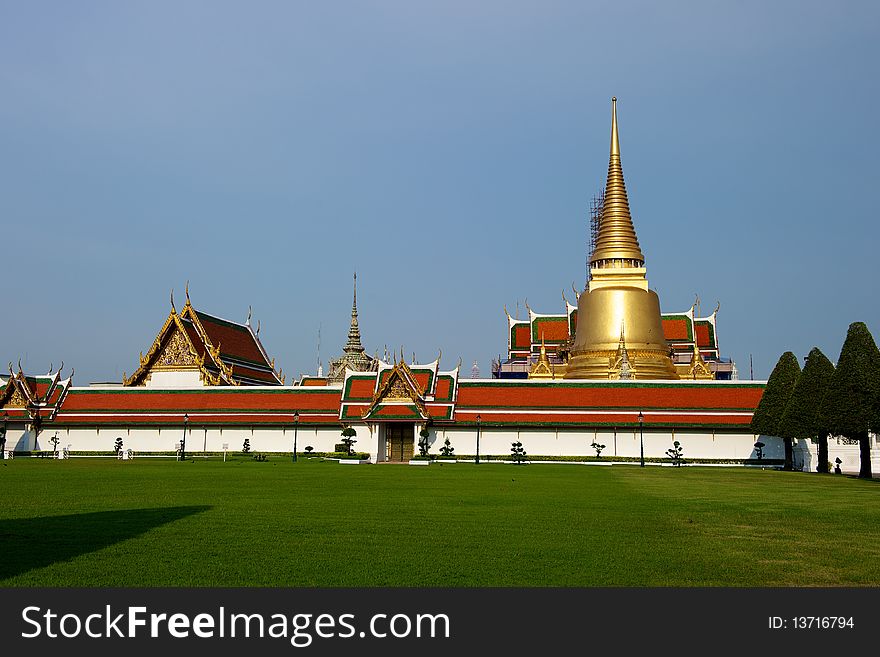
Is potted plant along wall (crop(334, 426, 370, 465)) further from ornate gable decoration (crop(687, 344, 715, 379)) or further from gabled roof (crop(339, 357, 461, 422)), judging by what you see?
ornate gable decoration (crop(687, 344, 715, 379))

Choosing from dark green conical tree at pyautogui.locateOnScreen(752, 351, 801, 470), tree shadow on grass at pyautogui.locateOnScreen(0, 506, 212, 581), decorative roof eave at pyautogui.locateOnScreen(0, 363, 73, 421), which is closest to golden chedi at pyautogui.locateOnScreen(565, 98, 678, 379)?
dark green conical tree at pyautogui.locateOnScreen(752, 351, 801, 470)

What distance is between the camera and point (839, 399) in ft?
113

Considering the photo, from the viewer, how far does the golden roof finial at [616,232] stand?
70.1 m

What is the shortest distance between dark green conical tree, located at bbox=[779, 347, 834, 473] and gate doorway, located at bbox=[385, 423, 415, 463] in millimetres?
19789

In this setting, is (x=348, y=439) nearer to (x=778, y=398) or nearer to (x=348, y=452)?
(x=348, y=452)

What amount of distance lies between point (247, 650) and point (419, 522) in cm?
845

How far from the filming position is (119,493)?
21.9 metres

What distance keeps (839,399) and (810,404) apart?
417cm

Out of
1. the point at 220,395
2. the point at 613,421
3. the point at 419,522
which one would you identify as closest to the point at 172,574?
the point at 419,522

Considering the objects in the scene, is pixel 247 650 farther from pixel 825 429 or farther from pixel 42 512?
pixel 825 429

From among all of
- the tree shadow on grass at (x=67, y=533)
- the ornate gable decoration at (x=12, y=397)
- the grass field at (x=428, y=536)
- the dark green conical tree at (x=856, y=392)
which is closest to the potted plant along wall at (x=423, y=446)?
the dark green conical tree at (x=856, y=392)

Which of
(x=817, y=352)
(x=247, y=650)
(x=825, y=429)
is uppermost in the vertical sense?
(x=817, y=352)

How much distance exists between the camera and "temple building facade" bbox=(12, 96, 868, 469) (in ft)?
165

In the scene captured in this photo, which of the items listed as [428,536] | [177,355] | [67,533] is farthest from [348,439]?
[428,536]
